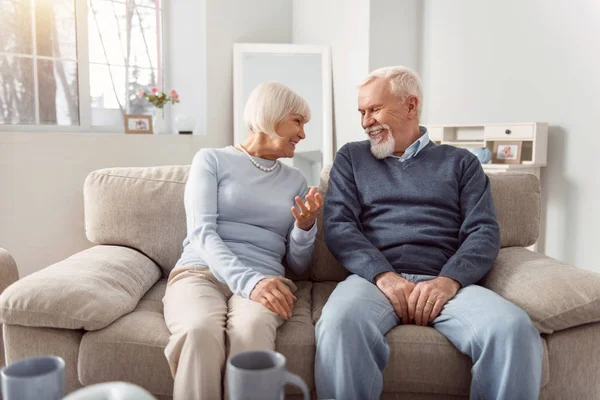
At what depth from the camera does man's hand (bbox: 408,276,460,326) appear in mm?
1512

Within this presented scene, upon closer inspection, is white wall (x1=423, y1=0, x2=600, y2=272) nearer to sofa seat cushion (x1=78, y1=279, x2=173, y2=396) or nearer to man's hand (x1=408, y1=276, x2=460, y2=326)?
man's hand (x1=408, y1=276, x2=460, y2=326)

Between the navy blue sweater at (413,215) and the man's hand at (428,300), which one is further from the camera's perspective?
the navy blue sweater at (413,215)

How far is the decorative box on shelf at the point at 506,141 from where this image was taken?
10.1ft

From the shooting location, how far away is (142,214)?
192 centimetres

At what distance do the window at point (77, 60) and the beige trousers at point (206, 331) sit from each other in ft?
7.36

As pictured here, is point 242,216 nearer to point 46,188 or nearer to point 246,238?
point 246,238

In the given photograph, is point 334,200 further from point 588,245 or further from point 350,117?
point 350,117

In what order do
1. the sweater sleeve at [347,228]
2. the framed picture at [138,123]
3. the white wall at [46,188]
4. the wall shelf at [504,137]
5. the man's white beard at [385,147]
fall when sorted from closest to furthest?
the sweater sleeve at [347,228] < the man's white beard at [385,147] < the white wall at [46,188] < the wall shelf at [504,137] < the framed picture at [138,123]

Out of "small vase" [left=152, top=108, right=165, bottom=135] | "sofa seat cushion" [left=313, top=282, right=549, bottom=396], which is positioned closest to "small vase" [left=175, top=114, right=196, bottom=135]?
"small vase" [left=152, top=108, right=165, bottom=135]

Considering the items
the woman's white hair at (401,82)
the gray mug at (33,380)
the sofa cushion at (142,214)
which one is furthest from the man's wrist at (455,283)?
the gray mug at (33,380)

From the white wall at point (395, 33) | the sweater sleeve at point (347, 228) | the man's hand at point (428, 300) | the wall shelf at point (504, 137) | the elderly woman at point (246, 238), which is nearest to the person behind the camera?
the elderly woman at point (246, 238)

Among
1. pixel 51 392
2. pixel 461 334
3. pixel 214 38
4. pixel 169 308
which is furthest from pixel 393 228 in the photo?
pixel 214 38

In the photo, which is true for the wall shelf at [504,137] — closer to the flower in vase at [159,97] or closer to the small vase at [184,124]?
the small vase at [184,124]

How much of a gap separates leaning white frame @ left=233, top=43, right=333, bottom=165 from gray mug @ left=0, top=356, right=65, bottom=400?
11.0ft
